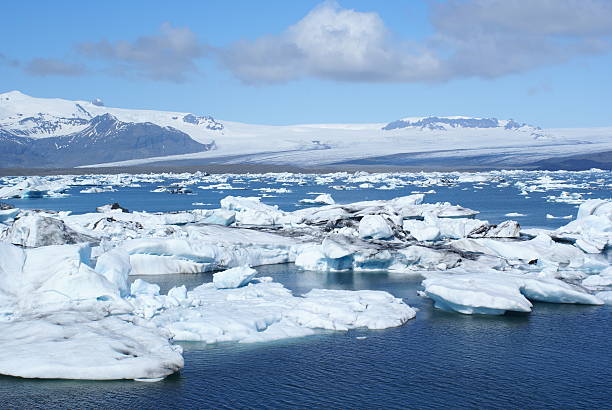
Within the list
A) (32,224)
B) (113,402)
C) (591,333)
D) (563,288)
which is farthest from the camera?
(32,224)

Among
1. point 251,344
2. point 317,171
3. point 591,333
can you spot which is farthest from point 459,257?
point 317,171

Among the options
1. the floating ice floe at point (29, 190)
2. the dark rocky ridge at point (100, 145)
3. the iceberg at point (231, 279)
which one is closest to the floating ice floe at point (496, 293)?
the iceberg at point (231, 279)

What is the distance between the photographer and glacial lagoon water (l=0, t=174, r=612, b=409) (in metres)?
8.73

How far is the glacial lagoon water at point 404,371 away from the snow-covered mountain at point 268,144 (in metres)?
94.0

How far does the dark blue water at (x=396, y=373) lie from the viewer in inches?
343

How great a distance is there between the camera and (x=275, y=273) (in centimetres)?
1741

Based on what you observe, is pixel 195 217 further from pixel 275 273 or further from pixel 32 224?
pixel 275 273

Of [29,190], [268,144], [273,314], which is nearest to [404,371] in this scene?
[273,314]

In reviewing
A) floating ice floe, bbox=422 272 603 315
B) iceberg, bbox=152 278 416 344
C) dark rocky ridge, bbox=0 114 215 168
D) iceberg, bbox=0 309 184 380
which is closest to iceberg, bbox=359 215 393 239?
floating ice floe, bbox=422 272 603 315

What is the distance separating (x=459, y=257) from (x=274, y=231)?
621cm

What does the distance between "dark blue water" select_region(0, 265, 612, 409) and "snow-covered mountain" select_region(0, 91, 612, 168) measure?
310 ft

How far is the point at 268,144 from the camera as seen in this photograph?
13475 cm

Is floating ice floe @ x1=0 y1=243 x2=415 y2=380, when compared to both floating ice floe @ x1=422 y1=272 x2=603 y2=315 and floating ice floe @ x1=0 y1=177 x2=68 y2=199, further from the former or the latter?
floating ice floe @ x1=0 y1=177 x2=68 y2=199

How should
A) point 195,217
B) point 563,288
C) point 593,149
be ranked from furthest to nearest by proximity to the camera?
point 593,149, point 195,217, point 563,288
